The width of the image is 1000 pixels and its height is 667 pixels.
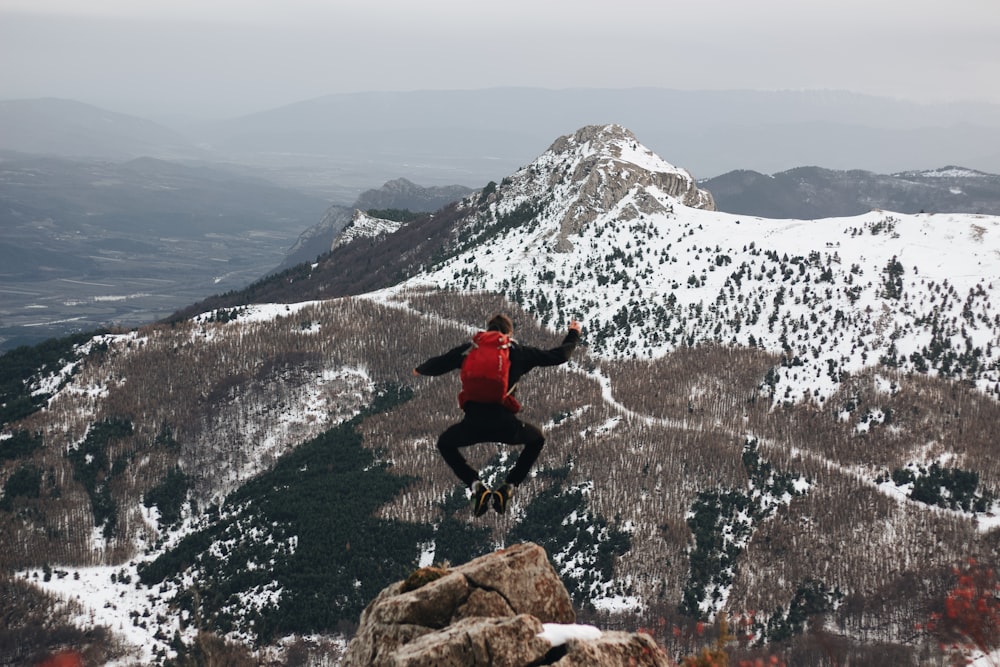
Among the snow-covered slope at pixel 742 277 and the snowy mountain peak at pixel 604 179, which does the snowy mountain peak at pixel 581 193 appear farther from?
the snow-covered slope at pixel 742 277

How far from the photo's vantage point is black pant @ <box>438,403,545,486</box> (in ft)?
66.4

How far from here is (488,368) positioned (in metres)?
19.8

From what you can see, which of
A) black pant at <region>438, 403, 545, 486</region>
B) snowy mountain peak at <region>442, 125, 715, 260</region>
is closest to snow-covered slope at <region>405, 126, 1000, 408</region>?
snowy mountain peak at <region>442, 125, 715, 260</region>

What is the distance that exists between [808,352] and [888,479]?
88.6 ft

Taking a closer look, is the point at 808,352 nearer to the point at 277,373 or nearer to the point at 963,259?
the point at 963,259

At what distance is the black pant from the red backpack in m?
0.37

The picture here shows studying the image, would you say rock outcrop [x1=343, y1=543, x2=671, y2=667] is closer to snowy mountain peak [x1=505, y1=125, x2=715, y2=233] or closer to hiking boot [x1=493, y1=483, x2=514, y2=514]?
hiking boot [x1=493, y1=483, x2=514, y2=514]

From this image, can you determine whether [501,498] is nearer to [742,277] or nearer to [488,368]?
[488,368]

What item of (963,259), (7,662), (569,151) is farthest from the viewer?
(569,151)

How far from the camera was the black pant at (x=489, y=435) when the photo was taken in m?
20.2

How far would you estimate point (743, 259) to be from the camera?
443ft

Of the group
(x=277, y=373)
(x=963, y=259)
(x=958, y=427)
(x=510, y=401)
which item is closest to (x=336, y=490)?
(x=277, y=373)

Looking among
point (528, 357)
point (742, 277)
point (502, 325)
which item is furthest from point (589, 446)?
point (502, 325)

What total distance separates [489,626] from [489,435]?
4.60 m
